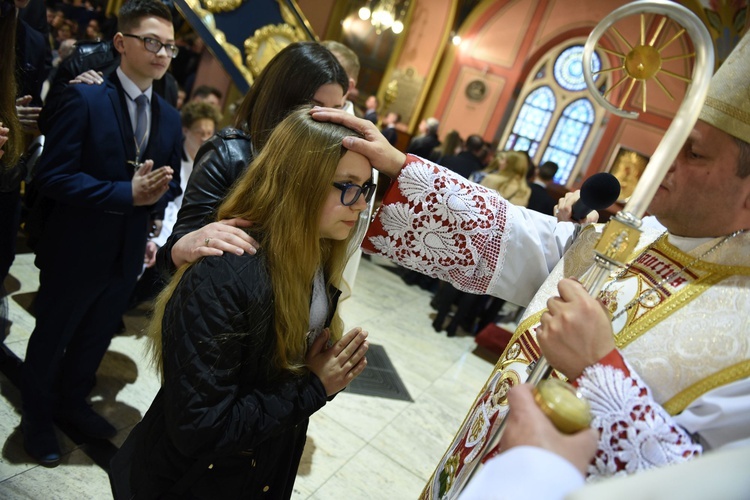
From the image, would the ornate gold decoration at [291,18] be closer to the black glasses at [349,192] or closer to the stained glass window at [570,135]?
the black glasses at [349,192]

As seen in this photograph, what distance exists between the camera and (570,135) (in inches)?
504

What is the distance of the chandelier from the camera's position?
1085 centimetres

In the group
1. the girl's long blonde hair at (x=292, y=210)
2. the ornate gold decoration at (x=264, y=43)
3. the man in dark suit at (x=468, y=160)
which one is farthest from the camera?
the man in dark suit at (x=468, y=160)

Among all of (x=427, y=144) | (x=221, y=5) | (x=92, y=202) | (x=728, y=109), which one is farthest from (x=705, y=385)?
(x=427, y=144)

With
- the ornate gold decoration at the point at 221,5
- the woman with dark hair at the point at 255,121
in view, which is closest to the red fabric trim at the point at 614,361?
the woman with dark hair at the point at 255,121

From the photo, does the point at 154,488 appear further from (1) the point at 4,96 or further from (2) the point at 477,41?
(2) the point at 477,41

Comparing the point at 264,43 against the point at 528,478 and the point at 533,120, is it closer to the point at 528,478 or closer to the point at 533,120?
the point at 528,478

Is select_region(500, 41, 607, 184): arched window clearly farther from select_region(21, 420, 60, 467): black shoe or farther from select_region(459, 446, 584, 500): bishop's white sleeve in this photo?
select_region(459, 446, 584, 500): bishop's white sleeve

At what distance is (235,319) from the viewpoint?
123 cm

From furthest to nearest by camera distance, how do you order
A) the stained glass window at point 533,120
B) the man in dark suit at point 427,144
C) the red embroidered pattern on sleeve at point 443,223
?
the stained glass window at point 533,120 → the man in dark suit at point 427,144 → the red embroidered pattern on sleeve at point 443,223

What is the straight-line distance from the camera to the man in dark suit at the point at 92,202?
6.88 ft

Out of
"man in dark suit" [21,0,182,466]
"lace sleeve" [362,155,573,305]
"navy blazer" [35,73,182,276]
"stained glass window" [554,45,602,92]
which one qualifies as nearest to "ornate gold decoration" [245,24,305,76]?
"man in dark suit" [21,0,182,466]

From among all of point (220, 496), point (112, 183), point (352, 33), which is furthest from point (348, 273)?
point (352, 33)

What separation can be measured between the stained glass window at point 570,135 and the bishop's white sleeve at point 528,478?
12.7m
